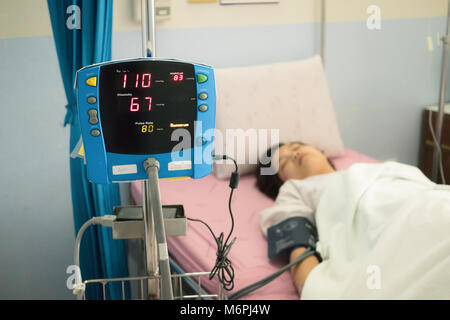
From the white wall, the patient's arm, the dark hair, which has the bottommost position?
the patient's arm

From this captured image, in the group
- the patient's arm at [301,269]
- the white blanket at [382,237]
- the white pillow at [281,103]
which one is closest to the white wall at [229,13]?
the white pillow at [281,103]

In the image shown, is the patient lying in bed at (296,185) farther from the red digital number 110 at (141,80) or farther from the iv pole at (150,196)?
the red digital number 110 at (141,80)

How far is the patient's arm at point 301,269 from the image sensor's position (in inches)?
47.4

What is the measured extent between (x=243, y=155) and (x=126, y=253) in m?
0.52

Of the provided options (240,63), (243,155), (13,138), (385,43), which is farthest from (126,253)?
(385,43)

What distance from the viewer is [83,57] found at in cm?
96

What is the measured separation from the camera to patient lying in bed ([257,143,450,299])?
1.00 meters

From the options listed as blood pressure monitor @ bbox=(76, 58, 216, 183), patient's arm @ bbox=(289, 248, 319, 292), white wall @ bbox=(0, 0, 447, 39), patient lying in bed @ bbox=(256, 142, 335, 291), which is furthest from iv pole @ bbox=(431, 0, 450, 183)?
blood pressure monitor @ bbox=(76, 58, 216, 183)

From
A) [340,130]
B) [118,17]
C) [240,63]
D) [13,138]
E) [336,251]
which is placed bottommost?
[336,251]

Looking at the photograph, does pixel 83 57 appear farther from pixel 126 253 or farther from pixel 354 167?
pixel 354 167

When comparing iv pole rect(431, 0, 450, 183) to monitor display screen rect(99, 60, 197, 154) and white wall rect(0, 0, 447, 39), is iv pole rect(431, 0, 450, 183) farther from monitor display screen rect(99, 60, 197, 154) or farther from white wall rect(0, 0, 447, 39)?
monitor display screen rect(99, 60, 197, 154)

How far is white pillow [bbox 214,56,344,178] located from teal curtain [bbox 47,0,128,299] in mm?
543

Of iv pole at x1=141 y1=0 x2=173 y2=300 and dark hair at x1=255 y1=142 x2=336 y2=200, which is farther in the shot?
dark hair at x1=255 y1=142 x2=336 y2=200

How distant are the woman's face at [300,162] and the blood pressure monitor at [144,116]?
103 cm
